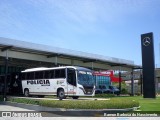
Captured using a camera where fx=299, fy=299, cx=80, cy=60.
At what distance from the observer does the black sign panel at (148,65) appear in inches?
1247

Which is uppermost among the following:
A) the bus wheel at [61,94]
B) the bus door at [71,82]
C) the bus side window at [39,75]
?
the bus side window at [39,75]

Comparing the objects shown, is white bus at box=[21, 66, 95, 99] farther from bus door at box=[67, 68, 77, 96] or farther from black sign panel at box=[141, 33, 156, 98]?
black sign panel at box=[141, 33, 156, 98]

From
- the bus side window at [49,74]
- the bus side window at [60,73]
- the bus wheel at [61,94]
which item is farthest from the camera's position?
the bus side window at [49,74]

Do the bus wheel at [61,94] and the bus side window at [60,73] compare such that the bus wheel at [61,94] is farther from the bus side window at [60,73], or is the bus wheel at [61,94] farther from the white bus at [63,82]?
the bus side window at [60,73]

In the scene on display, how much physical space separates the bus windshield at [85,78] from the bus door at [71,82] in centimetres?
48

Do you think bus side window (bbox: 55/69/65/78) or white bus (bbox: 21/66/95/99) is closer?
white bus (bbox: 21/66/95/99)

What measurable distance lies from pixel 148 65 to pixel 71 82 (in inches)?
437

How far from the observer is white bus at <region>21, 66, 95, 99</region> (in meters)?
25.0

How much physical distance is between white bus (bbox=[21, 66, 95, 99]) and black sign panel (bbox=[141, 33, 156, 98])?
8.41 metres

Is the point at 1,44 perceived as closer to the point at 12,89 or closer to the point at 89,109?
the point at 12,89

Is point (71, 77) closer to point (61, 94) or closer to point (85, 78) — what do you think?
point (85, 78)

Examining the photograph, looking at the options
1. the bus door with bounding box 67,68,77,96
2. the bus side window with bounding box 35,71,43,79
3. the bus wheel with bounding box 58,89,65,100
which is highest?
the bus side window with bounding box 35,71,43,79

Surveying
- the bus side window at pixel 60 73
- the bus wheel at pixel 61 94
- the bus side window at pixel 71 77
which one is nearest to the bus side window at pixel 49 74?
the bus side window at pixel 60 73

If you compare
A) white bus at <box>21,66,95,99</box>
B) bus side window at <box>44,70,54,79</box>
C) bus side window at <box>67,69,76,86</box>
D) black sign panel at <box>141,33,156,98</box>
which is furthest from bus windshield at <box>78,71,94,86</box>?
black sign panel at <box>141,33,156,98</box>
